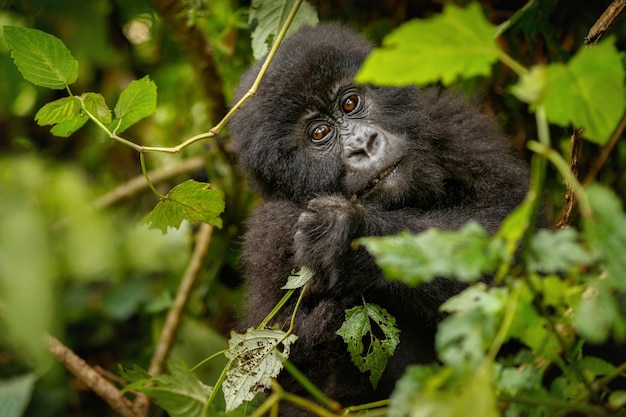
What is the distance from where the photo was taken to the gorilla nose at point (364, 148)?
2674 mm

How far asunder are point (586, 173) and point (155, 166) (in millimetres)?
2785

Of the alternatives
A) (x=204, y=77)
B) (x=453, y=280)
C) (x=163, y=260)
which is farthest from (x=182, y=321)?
(x=453, y=280)

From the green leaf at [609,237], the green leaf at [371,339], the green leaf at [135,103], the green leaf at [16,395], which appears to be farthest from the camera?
the green leaf at [16,395]

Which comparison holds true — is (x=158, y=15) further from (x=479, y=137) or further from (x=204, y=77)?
(x=479, y=137)

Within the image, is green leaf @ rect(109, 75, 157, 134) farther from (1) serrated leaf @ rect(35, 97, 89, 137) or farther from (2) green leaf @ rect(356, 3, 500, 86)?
(2) green leaf @ rect(356, 3, 500, 86)

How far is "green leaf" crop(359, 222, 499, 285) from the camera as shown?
1.13 metres

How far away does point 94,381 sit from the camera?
9.79ft

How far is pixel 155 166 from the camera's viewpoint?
464cm

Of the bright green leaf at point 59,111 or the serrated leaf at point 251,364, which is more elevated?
the bright green leaf at point 59,111

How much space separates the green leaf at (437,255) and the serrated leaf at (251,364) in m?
0.98

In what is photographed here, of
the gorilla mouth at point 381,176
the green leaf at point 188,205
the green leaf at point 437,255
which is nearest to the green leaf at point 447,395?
the green leaf at point 437,255

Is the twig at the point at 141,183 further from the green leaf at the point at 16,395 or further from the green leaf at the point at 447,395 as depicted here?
the green leaf at the point at 447,395

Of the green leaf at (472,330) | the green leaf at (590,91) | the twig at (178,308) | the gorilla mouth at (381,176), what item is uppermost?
the green leaf at (590,91)

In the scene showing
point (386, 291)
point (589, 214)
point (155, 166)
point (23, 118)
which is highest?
point (589, 214)
